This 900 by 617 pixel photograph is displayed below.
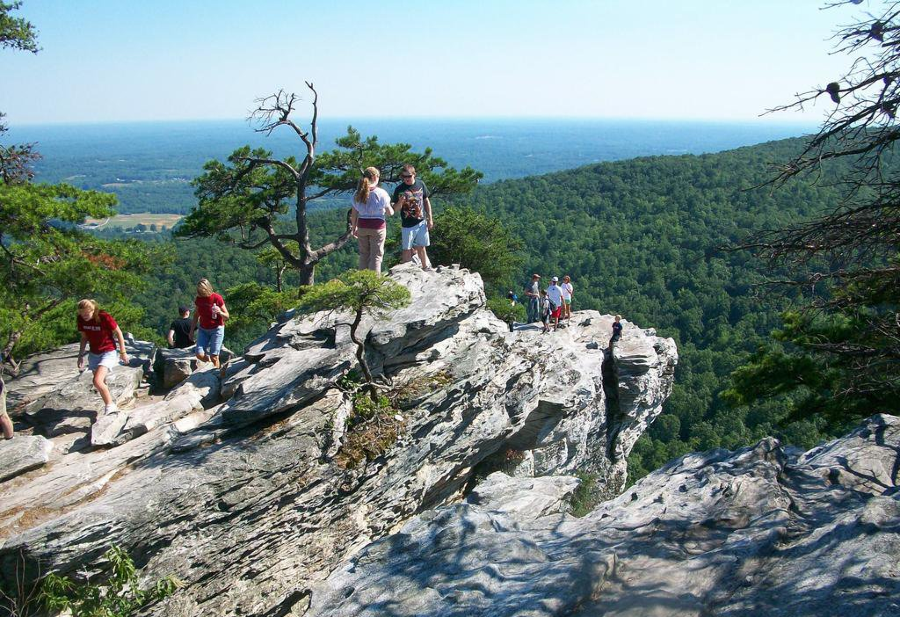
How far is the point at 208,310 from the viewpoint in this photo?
9953mm

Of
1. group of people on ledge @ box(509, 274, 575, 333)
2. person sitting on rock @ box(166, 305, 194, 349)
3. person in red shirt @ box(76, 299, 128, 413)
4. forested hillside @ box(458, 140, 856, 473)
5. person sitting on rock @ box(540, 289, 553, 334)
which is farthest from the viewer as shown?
forested hillside @ box(458, 140, 856, 473)

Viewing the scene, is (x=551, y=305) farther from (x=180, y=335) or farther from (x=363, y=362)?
(x=180, y=335)

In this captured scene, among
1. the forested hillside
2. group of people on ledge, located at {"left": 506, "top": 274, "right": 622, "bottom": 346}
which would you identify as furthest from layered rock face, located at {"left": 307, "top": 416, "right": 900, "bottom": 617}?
the forested hillside

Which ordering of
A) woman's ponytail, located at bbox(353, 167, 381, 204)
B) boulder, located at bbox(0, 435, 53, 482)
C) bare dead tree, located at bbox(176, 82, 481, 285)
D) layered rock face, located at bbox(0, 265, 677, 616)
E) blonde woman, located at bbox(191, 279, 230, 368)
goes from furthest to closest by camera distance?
1. bare dead tree, located at bbox(176, 82, 481, 285)
2. woman's ponytail, located at bbox(353, 167, 381, 204)
3. blonde woman, located at bbox(191, 279, 230, 368)
4. boulder, located at bbox(0, 435, 53, 482)
5. layered rock face, located at bbox(0, 265, 677, 616)

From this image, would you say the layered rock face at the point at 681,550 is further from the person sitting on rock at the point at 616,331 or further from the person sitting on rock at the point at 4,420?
the person sitting on rock at the point at 616,331

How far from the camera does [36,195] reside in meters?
9.81

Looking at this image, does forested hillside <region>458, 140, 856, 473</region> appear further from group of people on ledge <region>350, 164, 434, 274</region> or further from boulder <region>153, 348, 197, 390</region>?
boulder <region>153, 348, 197, 390</region>

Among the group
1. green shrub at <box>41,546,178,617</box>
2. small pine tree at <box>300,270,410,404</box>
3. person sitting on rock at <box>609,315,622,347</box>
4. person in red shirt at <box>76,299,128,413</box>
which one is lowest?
green shrub at <box>41,546,178,617</box>

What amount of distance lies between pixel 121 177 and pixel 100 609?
225m

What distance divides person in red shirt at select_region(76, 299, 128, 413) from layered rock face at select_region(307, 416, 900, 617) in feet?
16.0

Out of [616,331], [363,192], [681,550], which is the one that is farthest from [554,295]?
[681,550]

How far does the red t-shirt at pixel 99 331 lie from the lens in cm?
866

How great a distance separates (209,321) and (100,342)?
1813 mm

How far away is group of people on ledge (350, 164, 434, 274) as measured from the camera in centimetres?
1022
